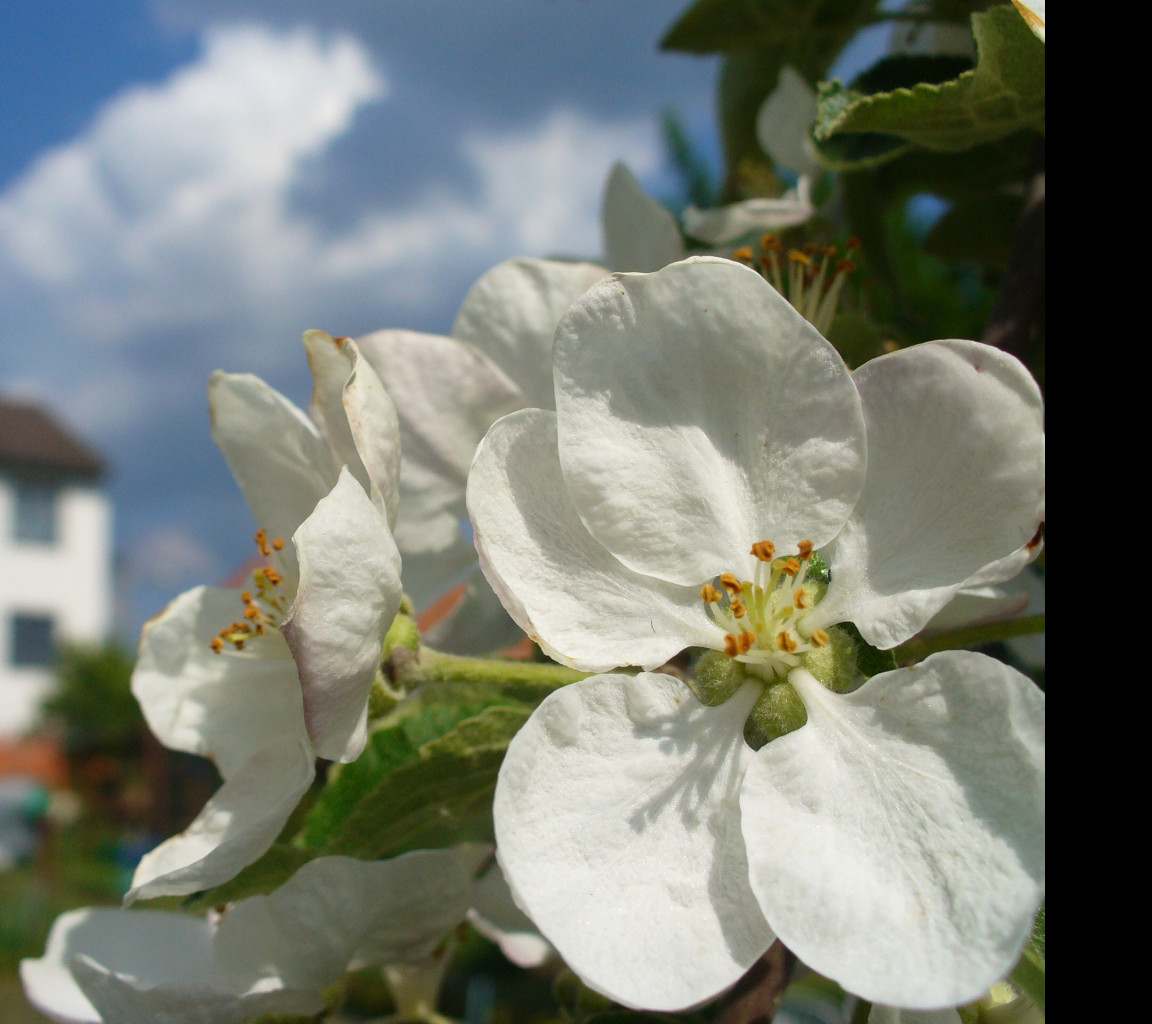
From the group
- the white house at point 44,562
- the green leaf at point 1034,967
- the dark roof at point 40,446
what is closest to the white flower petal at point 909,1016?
the green leaf at point 1034,967

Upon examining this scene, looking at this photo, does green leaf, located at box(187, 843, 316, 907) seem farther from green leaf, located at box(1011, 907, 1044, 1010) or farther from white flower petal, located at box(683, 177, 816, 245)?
white flower petal, located at box(683, 177, 816, 245)

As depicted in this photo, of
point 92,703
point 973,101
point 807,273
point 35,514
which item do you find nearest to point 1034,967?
point 973,101

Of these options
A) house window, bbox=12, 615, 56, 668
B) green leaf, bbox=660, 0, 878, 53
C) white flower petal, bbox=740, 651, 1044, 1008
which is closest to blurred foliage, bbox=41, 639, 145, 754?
house window, bbox=12, 615, 56, 668

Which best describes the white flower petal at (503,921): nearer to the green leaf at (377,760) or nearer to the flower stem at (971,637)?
the green leaf at (377,760)

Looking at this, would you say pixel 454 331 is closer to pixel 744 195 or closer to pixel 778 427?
pixel 778 427

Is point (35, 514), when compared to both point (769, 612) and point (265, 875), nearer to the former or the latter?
point (265, 875)

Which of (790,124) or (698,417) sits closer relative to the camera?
(698,417)

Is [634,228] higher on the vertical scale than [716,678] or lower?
higher
